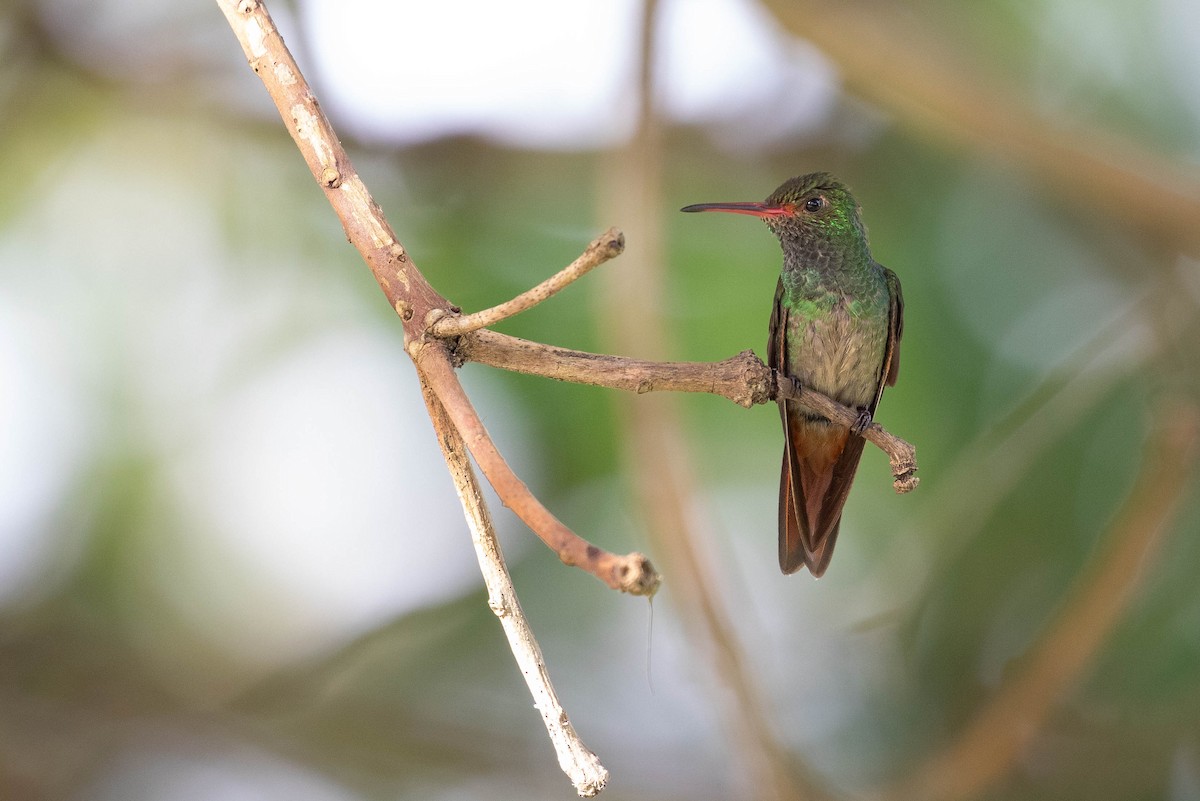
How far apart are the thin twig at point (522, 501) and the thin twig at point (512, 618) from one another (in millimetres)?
50

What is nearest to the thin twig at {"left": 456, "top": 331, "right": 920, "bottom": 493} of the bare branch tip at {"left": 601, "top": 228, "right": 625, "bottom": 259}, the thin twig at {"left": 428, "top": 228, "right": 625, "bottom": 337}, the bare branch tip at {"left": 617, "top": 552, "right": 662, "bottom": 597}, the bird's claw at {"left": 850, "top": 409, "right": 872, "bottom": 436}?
the thin twig at {"left": 428, "top": 228, "right": 625, "bottom": 337}

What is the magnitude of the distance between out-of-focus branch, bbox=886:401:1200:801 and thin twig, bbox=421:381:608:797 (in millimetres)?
3043

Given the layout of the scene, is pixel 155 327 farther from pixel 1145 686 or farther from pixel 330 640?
pixel 1145 686

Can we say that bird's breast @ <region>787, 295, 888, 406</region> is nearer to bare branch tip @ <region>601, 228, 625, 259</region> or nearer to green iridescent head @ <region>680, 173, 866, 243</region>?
green iridescent head @ <region>680, 173, 866, 243</region>

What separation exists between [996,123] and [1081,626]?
5.86 feet

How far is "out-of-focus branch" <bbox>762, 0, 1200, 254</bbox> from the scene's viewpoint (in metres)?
3.87

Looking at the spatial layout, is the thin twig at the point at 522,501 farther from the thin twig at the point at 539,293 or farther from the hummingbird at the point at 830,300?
the hummingbird at the point at 830,300

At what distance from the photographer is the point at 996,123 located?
3871 mm

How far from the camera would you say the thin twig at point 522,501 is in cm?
94

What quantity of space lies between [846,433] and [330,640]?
340 centimetres

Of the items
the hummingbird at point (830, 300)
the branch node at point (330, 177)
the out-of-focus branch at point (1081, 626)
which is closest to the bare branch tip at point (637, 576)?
the branch node at point (330, 177)

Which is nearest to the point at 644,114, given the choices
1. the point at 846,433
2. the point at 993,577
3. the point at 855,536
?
the point at 846,433

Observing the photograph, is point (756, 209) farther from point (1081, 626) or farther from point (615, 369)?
point (1081, 626)

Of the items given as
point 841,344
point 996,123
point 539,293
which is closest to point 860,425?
point 841,344
